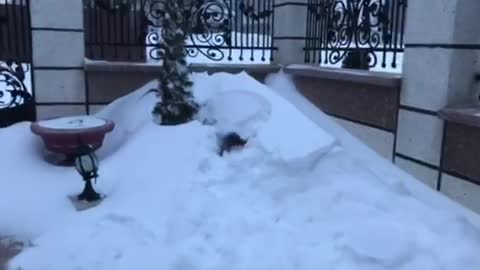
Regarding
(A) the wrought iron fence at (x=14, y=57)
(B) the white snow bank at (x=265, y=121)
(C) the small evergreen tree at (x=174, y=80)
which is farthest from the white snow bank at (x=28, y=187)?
(B) the white snow bank at (x=265, y=121)

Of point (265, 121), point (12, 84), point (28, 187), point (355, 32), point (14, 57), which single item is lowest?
point (28, 187)

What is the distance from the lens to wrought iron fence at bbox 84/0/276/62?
201 inches

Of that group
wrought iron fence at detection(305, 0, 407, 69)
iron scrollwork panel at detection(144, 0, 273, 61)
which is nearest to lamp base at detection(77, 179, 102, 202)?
iron scrollwork panel at detection(144, 0, 273, 61)

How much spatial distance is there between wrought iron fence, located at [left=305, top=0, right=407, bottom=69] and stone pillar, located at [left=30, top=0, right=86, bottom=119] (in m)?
2.36

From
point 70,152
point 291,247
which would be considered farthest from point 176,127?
point 291,247

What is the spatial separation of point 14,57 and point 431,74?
3.66 metres

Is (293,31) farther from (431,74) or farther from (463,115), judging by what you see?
(463,115)

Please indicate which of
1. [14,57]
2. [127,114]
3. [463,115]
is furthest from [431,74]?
[14,57]

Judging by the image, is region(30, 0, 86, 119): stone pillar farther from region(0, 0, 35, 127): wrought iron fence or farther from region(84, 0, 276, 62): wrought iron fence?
region(84, 0, 276, 62): wrought iron fence

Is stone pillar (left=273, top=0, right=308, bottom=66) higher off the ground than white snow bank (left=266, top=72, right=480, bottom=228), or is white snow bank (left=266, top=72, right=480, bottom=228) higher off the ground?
stone pillar (left=273, top=0, right=308, bottom=66)

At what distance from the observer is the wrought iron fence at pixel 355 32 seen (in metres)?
4.02

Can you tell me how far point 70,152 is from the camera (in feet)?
12.2

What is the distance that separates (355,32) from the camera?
4.43 meters

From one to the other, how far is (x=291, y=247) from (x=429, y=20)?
5.87 feet
